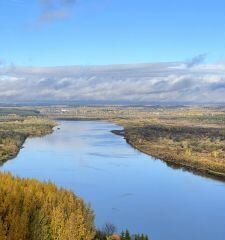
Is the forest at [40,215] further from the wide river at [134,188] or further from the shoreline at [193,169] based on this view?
the shoreline at [193,169]

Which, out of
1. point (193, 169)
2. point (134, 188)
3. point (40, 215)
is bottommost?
point (193, 169)

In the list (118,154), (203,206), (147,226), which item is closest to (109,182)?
(203,206)

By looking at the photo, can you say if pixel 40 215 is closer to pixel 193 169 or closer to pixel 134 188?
pixel 134 188

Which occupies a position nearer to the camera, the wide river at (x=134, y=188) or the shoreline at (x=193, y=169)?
the wide river at (x=134, y=188)

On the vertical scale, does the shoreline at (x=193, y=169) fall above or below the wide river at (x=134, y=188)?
below

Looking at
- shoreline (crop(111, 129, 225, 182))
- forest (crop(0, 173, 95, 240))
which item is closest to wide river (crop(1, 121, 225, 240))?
shoreline (crop(111, 129, 225, 182))

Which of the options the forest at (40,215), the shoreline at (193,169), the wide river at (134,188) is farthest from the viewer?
the shoreline at (193,169)

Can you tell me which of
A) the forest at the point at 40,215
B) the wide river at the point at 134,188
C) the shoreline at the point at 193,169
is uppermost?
the forest at the point at 40,215

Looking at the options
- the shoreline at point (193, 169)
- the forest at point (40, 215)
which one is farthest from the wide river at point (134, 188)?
the forest at point (40, 215)

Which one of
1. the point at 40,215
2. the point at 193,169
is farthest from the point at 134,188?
the point at 40,215
